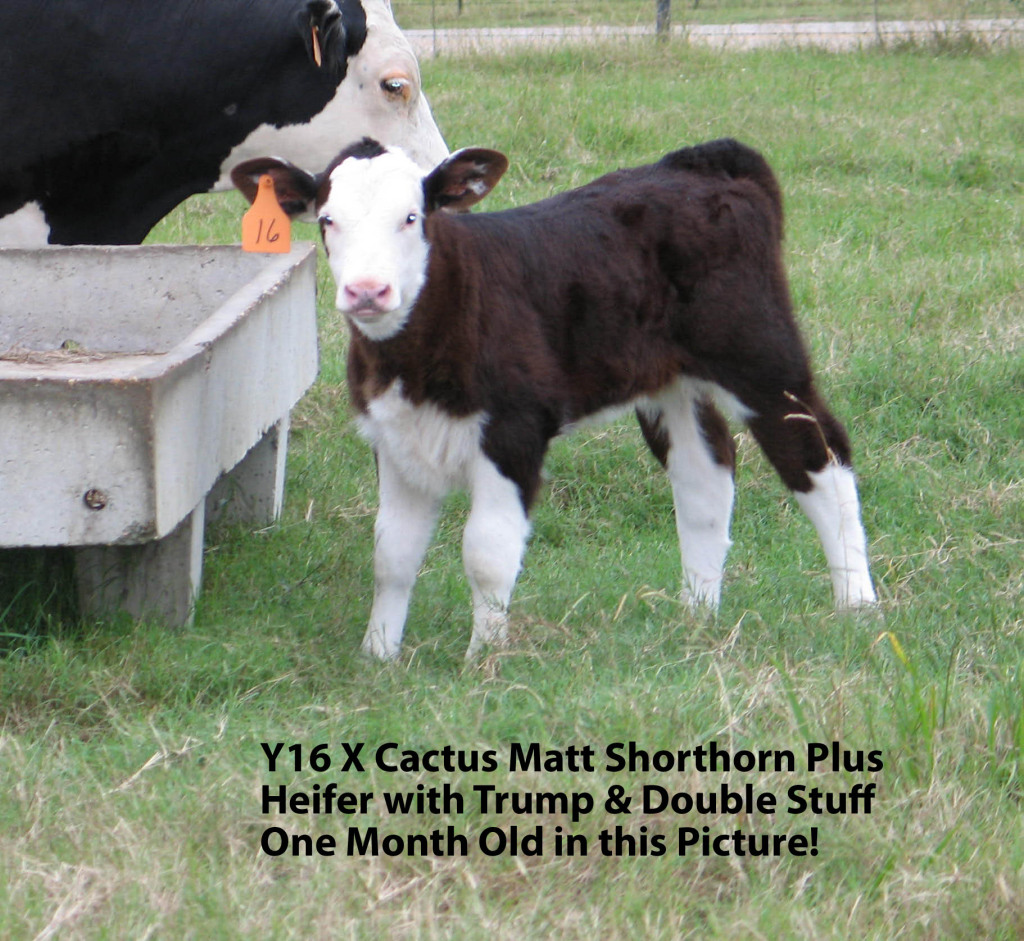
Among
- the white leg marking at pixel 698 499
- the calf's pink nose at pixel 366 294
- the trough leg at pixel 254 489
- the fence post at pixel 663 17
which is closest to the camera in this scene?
the calf's pink nose at pixel 366 294

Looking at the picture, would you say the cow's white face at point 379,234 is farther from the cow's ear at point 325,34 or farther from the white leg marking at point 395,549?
the cow's ear at point 325,34

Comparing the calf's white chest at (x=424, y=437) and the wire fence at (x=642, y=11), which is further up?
the calf's white chest at (x=424, y=437)

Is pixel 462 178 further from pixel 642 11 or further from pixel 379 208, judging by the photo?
pixel 642 11

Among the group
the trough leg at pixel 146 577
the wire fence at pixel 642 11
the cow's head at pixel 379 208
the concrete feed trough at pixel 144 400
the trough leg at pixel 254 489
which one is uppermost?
the cow's head at pixel 379 208

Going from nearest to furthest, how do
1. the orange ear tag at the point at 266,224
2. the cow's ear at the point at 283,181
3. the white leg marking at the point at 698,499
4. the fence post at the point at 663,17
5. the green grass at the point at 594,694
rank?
the green grass at the point at 594,694 < the cow's ear at the point at 283,181 < the orange ear tag at the point at 266,224 < the white leg marking at the point at 698,499 < the fence post at the point at 663,17

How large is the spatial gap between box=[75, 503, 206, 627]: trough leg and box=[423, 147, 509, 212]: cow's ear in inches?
40.6

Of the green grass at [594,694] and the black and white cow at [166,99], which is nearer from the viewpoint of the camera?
the green grass at [594,694]

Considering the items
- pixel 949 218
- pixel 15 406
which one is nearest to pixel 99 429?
pixel 15 406

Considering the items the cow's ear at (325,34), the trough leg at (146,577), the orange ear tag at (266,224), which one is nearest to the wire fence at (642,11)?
the cow's ear at (325,34)

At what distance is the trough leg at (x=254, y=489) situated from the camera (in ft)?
15.8

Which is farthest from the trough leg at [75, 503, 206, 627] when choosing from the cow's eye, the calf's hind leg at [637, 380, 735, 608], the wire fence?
the wire fence

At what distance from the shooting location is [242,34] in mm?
5410

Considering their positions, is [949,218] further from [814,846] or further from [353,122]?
[814,846]

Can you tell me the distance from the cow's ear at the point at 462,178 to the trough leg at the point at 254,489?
1.40 m
